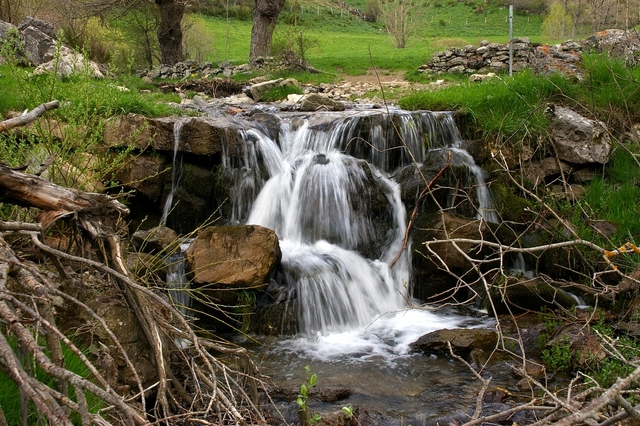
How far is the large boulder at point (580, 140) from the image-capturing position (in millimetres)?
8312

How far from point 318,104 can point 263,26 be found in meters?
8.41

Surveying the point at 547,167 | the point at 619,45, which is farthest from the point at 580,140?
the point at 619,45

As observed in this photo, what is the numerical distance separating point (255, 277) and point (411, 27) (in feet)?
109

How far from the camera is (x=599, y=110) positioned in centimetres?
841

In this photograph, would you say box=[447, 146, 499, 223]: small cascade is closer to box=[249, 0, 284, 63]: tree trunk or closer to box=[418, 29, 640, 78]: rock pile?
box=[418, 29, 640, 78]: rock pile

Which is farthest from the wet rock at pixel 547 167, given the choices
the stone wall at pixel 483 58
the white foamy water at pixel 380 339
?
the stone wall at pixel 483 58

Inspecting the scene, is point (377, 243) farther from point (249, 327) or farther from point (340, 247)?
point (249, 327)

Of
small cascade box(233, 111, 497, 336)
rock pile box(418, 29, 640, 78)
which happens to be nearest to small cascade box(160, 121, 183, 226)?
small cascade box(233, 111, 497, 336)

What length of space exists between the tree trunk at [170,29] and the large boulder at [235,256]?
13.6 m

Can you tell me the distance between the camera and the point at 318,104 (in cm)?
1077

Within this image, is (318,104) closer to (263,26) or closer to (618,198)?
(618,198)

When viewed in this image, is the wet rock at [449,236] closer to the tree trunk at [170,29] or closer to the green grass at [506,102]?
the green grass at [506,102]

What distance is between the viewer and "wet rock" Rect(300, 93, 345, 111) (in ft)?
34.8

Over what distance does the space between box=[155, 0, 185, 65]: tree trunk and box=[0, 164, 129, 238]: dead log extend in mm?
16475
